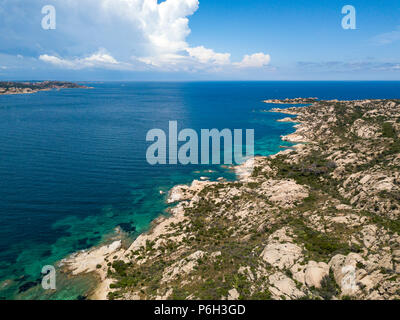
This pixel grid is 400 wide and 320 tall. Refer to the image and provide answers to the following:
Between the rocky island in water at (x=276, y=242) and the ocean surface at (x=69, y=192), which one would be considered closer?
the rocky island in water at (x=276, y=242)

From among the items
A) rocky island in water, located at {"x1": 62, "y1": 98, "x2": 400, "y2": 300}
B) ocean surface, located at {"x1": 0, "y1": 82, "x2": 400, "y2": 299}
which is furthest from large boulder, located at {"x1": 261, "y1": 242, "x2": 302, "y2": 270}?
ocean surface, located at {"x1": 0, "y1": 82, "x2": 400, "y2": 299}

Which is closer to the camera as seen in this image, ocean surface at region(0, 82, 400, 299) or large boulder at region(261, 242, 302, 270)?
large boulder at region(261, 242, 302, 270)

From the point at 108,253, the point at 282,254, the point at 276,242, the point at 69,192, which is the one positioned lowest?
the point at 108,253

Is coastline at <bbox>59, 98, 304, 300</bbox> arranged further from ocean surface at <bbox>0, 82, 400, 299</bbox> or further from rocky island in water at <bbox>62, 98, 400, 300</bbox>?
ocean surface at <bbox>0, 82, 400, 299</bbox>

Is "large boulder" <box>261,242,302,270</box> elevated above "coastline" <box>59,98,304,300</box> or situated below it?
above

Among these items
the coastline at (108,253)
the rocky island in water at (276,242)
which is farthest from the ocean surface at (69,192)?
the rocky island in water at (276,242)

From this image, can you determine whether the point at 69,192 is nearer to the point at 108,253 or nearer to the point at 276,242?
the point at 108,253

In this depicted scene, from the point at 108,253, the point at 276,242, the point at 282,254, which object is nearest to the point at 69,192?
the point at 108,253

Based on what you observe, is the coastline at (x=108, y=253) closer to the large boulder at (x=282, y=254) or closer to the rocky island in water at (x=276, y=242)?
the rocky island in water at (x=276, y=242)
